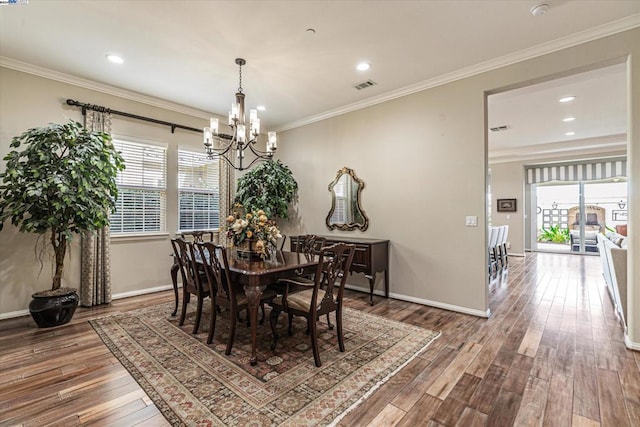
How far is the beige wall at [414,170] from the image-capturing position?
321cm

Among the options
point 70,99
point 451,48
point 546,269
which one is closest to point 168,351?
point 70,99

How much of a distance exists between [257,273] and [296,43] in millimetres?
2404

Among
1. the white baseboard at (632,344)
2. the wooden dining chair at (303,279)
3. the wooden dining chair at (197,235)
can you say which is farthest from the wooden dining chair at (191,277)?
the white baseboard at (632,344)

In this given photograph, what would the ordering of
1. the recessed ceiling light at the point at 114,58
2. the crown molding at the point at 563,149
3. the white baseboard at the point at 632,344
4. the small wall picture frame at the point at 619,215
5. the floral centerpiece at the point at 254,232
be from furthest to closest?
the small wall picture frame at the point at 619,215 → the crown molding at the point at 563,149 → the recessed ceiling light at the point at 114,58 → the floral centerpiece at the point at 254,232 → the white baseboard at the point at 632,344

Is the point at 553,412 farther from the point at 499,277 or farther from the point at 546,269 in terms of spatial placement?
the point at 546,269

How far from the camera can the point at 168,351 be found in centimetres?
269

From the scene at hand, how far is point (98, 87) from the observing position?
4105mm

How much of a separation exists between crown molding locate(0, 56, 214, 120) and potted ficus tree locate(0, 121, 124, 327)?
0.87 m

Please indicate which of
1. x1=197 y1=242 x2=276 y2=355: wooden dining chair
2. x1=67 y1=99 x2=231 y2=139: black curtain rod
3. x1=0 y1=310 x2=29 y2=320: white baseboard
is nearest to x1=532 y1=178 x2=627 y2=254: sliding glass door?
x1=197 y1=242 x2=276 y2=355: wooden dining chair

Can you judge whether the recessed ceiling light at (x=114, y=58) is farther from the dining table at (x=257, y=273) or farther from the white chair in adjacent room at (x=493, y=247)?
the white chair in adjacent room at (x=493, y=247)

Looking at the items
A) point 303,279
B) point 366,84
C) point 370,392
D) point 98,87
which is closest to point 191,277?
point 303,279

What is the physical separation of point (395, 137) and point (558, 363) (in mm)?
3189

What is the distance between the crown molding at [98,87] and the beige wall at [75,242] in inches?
2.2

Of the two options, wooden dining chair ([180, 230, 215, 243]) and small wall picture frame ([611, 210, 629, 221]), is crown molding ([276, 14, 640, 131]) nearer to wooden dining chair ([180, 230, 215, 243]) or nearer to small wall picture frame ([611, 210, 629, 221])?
wooden dining chair ([180, 230, 215, 243])
